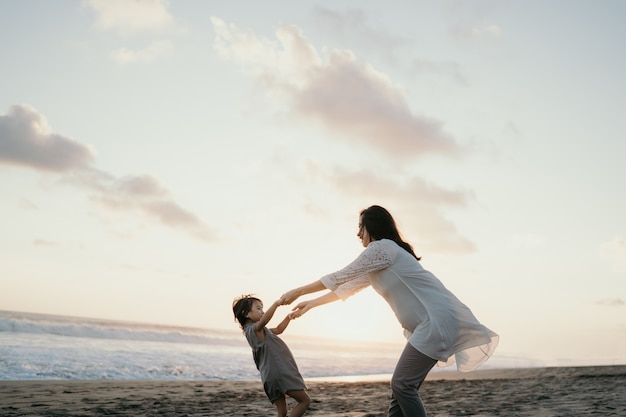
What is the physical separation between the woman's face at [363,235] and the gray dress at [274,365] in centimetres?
168

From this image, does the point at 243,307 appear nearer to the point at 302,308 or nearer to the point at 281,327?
the point at 281,327

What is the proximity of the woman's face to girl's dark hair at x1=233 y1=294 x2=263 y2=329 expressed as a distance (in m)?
1.72

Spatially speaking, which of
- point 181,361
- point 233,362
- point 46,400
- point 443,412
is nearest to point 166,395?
point 46,400

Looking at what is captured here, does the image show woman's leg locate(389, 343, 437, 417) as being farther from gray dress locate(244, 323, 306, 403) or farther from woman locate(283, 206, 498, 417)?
gray dress locate(244, 323, 306, 403)

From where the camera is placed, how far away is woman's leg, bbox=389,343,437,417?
127 inches

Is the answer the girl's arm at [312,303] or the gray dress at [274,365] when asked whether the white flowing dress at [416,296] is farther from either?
the gray dress at [274,365]

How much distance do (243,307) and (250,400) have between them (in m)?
4.56

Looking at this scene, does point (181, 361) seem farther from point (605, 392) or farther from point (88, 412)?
point (605, 392)

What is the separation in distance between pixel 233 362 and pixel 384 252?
1632 cm

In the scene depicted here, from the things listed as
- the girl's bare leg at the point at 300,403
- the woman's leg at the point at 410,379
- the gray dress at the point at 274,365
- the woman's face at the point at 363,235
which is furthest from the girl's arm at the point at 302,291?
the girl's bare leg at the point at 300,403

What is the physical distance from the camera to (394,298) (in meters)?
3.40

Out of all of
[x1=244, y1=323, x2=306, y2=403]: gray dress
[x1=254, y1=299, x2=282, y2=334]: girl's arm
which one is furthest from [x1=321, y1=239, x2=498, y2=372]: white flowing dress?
[x1=244, y1=323, x2=306, y2=403]: gray dress

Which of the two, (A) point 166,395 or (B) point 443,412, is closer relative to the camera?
(B) point 443,412

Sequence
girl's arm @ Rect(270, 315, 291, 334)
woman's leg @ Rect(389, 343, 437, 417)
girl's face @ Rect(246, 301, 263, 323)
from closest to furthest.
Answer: woman's leg @ Rect(389, 343, 437, 417)
girl's arm @ Rect(270, 315, 291, 334)
girl's face @ Rect(246, 301, 263, 323)
